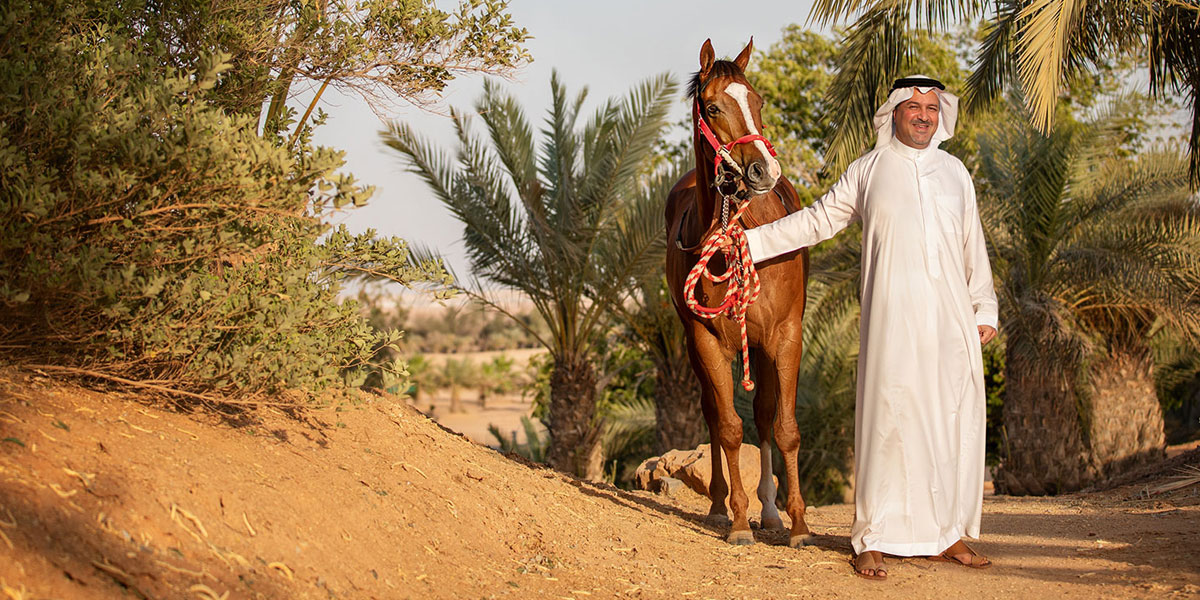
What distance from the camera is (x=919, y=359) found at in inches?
191

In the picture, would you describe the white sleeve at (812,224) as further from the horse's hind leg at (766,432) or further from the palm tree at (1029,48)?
the palm tree at (1029,48)

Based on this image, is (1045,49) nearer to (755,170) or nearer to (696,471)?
(755,170)

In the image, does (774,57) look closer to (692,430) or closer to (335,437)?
(692,430)

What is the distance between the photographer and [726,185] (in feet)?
17.1

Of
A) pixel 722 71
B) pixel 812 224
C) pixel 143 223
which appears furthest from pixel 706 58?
pixel 143 223

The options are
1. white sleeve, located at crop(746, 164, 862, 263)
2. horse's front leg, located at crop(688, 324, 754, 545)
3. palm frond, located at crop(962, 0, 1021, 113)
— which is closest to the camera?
white sleeve, located at crop(746, 164, 862, 263)

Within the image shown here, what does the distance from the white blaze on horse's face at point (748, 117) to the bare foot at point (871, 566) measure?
1.88 metres

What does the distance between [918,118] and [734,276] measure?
125 centimetres

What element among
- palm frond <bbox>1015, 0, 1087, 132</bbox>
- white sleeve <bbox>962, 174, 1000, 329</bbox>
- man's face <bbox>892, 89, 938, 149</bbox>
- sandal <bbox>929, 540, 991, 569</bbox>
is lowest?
sandal <bbox>929, 540, 991, 569</bbox>

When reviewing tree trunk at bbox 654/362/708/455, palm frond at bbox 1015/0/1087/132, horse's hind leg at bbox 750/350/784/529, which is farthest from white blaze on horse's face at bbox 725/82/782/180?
tree trunk at bbox 654/362/708/455

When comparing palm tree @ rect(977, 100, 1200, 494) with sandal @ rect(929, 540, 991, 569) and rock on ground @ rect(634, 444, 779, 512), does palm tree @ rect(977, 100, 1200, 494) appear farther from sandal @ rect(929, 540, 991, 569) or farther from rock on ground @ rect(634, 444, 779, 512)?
sandal @ rect(929, 540, 991, 569)

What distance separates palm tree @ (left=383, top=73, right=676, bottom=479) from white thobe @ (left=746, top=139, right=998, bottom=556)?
21.4 ft

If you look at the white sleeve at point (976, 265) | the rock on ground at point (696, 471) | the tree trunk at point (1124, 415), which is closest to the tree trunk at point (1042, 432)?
the tree trunk at point (1124, 415)

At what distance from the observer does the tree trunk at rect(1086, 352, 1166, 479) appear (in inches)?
477
